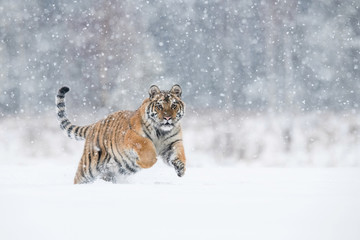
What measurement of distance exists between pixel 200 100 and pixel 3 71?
6.09 m

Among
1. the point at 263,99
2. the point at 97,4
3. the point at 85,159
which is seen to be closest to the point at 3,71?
the point at 97,4

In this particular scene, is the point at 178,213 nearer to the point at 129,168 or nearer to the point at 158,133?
the point at 158,133

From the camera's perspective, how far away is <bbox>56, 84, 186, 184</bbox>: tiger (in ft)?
15.2

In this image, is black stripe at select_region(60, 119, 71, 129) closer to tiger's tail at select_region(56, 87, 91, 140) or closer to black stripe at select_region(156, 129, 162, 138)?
tiger's tail at select_region(56, 87, 91, 140)

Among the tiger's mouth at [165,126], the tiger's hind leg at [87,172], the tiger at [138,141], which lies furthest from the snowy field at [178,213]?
the tiger's hind leg at [87,172]

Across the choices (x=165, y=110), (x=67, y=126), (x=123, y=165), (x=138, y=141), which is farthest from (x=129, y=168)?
(x=67, y=126)

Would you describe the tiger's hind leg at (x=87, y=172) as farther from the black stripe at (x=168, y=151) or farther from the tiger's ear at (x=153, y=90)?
the tiger's ear at (x=153, y=90)

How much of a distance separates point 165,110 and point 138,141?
42cm

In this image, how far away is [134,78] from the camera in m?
14.2

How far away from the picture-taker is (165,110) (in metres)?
4.73

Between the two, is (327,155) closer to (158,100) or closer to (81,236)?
(158,100)

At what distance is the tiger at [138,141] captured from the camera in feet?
15.2

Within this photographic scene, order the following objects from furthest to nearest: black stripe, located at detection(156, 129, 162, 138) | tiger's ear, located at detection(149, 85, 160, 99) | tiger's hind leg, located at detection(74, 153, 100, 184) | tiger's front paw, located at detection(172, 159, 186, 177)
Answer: tiger's hind leg, located at detection(74, 153, 100, 184), tiger's ear, located at detection(149, 85, 160, 99), black stripe, located at detection(156, 129, 162, 138), tiger's front paw, located at detection(172, 159, 186, 177)

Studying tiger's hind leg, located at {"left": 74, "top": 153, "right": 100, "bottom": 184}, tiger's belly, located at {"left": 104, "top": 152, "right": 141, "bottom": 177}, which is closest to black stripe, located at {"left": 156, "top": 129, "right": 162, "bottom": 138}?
tiger's belly, located at {"left": 104, "top": 152, "right": 141, "bottom": 177}
